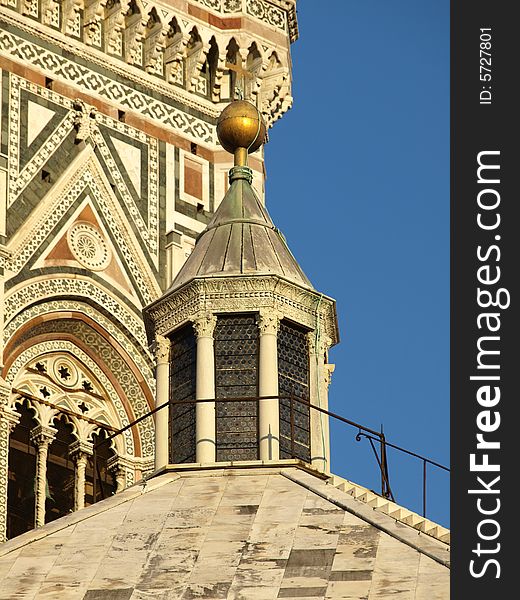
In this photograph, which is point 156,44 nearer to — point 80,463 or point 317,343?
point 80,463

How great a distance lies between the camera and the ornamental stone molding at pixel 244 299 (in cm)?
2838

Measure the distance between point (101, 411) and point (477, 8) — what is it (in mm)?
13637

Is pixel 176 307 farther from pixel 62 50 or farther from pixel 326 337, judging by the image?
pixel 62 50

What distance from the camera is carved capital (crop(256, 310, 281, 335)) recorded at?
28.3 metres

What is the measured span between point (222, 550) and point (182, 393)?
3746 millimetres

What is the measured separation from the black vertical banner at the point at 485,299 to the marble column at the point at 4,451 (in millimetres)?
12065

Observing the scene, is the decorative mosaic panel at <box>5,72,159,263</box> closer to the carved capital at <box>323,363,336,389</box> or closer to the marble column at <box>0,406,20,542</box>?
the marble column at <box>0,406,20,542</box>

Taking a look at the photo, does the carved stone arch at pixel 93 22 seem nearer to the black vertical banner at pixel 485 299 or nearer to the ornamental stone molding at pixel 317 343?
the ornamental stone molding at pixel 317 343

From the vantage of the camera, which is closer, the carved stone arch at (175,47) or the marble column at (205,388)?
the marble column at (205,388)

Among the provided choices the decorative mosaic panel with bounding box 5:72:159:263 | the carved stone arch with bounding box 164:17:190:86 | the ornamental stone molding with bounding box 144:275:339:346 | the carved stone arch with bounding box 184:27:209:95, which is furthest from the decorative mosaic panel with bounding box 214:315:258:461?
the carved stone arch with bounding box 184:27:209:95

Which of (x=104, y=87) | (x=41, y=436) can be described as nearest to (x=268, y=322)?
(x=41, y=436)

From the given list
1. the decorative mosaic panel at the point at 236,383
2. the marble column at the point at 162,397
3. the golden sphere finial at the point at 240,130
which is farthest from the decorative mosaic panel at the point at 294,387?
the golden sphere finial at the point at 240,130

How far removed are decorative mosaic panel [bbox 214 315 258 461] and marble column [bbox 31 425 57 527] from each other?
7761 mm

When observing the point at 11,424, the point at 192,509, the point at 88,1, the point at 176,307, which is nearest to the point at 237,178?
the point at 176,307
